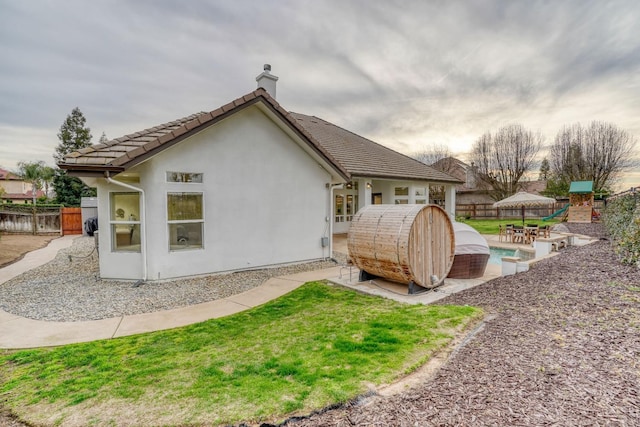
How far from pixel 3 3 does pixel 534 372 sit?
14.2 meters

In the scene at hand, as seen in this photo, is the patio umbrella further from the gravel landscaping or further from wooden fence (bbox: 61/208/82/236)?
Result: wooden fence (bbox: 61/208/82/236)

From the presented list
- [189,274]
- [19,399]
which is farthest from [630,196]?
[19,399]

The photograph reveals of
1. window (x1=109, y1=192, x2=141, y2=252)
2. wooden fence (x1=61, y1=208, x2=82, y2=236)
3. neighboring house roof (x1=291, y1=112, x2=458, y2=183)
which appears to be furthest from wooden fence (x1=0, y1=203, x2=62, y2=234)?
neighboring house roof (x1=291, y1=112, x2=458, y2=183)

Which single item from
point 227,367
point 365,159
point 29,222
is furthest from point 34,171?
point 227,367

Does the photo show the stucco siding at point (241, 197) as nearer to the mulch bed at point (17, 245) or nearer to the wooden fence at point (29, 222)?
the mulch bed at point (17, 245)

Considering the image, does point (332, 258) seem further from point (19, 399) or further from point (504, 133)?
point (504, 133)

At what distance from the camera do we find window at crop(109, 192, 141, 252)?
764cm

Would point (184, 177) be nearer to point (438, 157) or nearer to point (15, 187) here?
point (438, 157)

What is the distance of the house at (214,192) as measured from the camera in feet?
24.2

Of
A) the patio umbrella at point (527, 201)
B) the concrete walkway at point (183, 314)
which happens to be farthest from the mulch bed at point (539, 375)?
the patio umbrella at point (527, 201)

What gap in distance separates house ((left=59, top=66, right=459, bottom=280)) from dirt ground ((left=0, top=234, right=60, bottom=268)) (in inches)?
255

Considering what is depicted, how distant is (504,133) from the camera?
1201 inches

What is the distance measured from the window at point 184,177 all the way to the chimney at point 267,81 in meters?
4.83

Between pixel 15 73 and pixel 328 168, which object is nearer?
pixel 328 168
